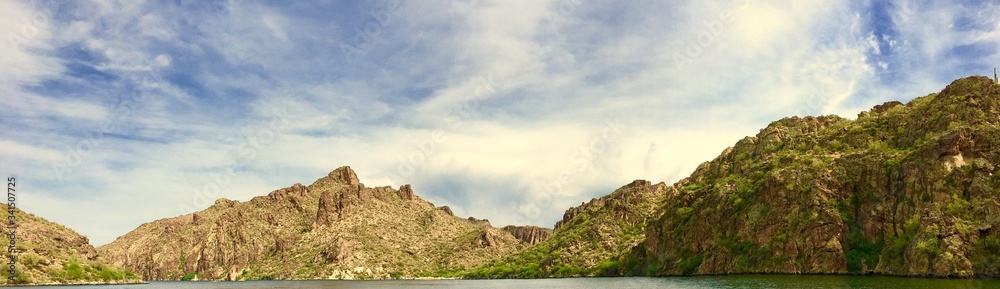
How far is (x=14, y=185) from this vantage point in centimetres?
10025

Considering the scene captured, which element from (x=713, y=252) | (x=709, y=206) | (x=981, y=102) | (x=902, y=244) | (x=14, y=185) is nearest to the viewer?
(x=14, y=185)

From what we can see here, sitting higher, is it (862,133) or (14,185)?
(862,133)

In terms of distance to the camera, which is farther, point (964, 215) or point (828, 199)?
point (828, 199)

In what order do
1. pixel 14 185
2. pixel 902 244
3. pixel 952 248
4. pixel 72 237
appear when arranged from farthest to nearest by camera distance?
1. pixel 72 237
2. pixel 902 244
3. pixel 952 248
4. pixel 14 185

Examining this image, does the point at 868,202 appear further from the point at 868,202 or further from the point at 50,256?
the point at 50,256

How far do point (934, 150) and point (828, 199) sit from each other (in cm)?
2356

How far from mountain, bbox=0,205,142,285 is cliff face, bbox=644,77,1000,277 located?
148011 millimetres

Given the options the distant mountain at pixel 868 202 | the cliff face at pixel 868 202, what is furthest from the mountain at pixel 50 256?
the cliff face at pixel 868 202

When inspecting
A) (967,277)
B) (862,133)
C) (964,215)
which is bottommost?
(967,277)

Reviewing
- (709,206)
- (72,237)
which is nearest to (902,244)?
(709,206)

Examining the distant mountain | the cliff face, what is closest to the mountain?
the distant mountain

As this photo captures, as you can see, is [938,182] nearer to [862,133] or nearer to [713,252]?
[862,133]

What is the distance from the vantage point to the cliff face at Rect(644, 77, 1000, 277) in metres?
113

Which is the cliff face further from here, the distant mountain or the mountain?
the mountain
